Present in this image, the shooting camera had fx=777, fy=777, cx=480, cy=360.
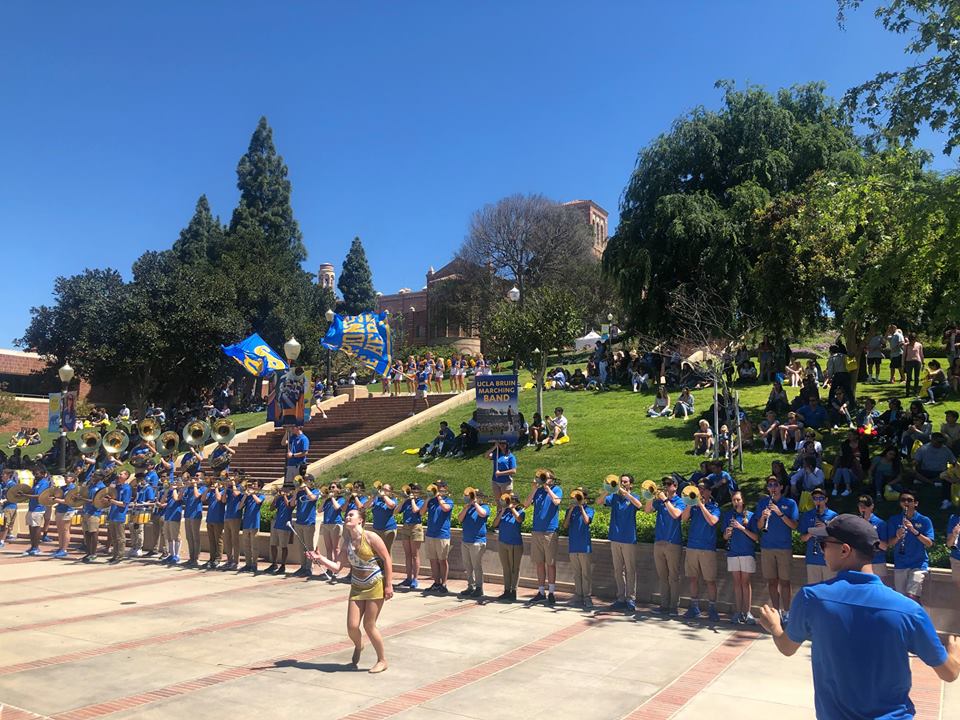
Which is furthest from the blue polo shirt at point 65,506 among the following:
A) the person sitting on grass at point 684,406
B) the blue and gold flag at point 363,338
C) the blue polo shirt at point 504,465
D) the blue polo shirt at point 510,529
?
the person sitting on grass at point 684,406

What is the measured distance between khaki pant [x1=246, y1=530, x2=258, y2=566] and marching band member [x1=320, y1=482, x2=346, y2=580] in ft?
5.37

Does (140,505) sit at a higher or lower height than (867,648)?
lower

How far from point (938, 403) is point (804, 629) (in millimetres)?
18553

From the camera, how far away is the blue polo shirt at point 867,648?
3293 mm

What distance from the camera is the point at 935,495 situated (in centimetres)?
1355

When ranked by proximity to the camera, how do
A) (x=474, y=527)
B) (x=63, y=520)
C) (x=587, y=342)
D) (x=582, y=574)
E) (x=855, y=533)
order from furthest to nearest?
1. (x=587, y=342)
2. (x=63, y=520)
3. (x=474, y=527)
4. (x=582, y=574)
5. (x=855, y=533)

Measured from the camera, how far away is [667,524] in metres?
11.2

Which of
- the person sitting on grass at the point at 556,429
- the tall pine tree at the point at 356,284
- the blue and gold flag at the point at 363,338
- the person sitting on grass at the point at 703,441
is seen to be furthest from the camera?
the tall pine tree at the point at 356,284

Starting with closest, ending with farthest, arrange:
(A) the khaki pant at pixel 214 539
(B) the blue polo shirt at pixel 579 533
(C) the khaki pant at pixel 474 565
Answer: (B) the blue polo shirt at pixel 579 533
(C) the khaki pant at pixel 474 565
(A) the khaki pant at pixel 214 539

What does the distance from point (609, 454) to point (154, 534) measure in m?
11.1

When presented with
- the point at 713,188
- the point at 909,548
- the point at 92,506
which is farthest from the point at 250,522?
the point at 713,188

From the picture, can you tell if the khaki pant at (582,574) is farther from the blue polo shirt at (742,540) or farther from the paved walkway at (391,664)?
the blue polo shirt at (742,540)

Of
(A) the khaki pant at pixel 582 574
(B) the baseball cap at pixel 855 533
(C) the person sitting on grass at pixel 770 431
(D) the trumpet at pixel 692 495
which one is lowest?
(A) the khaki pant at pixel 582 574

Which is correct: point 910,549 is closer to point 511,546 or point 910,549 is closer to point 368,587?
point 511,546
